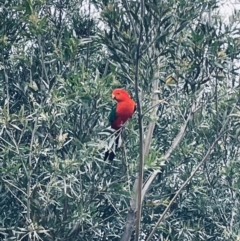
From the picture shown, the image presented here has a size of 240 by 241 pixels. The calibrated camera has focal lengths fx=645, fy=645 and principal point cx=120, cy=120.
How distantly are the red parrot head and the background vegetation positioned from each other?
6cm

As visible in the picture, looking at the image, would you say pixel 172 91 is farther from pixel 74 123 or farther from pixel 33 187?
pixel 33 187

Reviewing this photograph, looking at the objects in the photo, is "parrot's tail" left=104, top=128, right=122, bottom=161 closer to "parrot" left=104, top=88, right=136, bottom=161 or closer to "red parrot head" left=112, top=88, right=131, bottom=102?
"parrot" left=104, top=88, right=136, bottom=161

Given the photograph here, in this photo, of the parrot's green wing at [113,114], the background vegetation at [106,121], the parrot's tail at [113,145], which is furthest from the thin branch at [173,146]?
the parrot's green wing at [113,114]

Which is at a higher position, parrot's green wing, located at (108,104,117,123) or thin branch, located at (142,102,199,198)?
parrot's green wing, located at (108,104,117,123)

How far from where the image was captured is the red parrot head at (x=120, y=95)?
5.14 m

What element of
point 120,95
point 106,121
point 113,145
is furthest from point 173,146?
point 113,145

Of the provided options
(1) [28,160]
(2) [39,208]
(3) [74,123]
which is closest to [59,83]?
(3) [74,123]

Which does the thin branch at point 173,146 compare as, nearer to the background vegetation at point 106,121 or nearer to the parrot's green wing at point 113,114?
the background vegetation at point 106,121

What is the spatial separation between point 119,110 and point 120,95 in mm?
141

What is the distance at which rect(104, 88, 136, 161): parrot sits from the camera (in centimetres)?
517

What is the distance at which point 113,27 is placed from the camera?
14.2 ft

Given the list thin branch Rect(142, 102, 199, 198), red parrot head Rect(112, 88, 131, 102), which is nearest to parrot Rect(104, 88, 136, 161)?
red parrot head Rect(112, 88, 131, 102)

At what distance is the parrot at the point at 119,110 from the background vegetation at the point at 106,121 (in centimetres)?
8

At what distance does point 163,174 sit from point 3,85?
1680 mm
